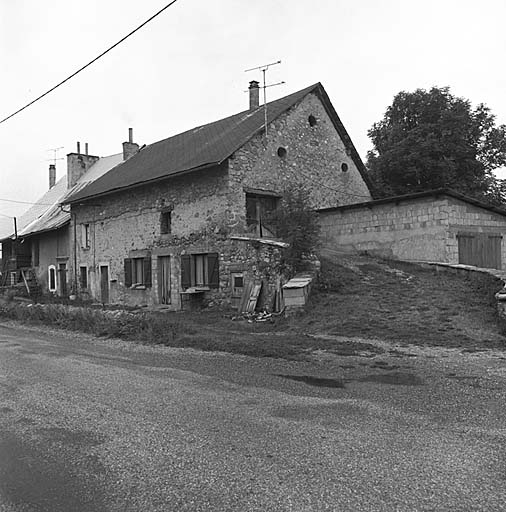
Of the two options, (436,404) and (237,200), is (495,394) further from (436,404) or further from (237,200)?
(237,200)

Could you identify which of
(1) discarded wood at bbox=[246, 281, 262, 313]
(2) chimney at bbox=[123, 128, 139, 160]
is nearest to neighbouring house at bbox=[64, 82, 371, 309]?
(1) discarded wood at bbox=[246, 281, 262, 313]

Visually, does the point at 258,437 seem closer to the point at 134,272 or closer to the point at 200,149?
the point at 200,149

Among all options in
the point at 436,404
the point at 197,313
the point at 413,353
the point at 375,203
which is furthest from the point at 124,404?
the point at 375,203

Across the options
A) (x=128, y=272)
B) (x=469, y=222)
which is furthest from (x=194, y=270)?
(x=469, y=222)

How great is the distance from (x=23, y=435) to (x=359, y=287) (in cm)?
1138

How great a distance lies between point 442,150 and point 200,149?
12.7 metres

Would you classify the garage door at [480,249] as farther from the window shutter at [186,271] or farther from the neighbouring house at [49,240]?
the neighbouring house at [49,240]

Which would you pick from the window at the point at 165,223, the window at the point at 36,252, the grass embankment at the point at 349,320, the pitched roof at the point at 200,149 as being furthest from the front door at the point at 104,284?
the window at the point at 36,252

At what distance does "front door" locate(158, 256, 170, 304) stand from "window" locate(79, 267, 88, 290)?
22.4ft

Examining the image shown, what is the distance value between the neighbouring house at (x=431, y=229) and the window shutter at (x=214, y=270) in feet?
18.0

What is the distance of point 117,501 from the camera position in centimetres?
364

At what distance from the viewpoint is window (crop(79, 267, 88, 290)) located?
1048 inches

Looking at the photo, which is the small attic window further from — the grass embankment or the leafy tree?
the grass embankment

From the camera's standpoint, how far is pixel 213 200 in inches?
742
